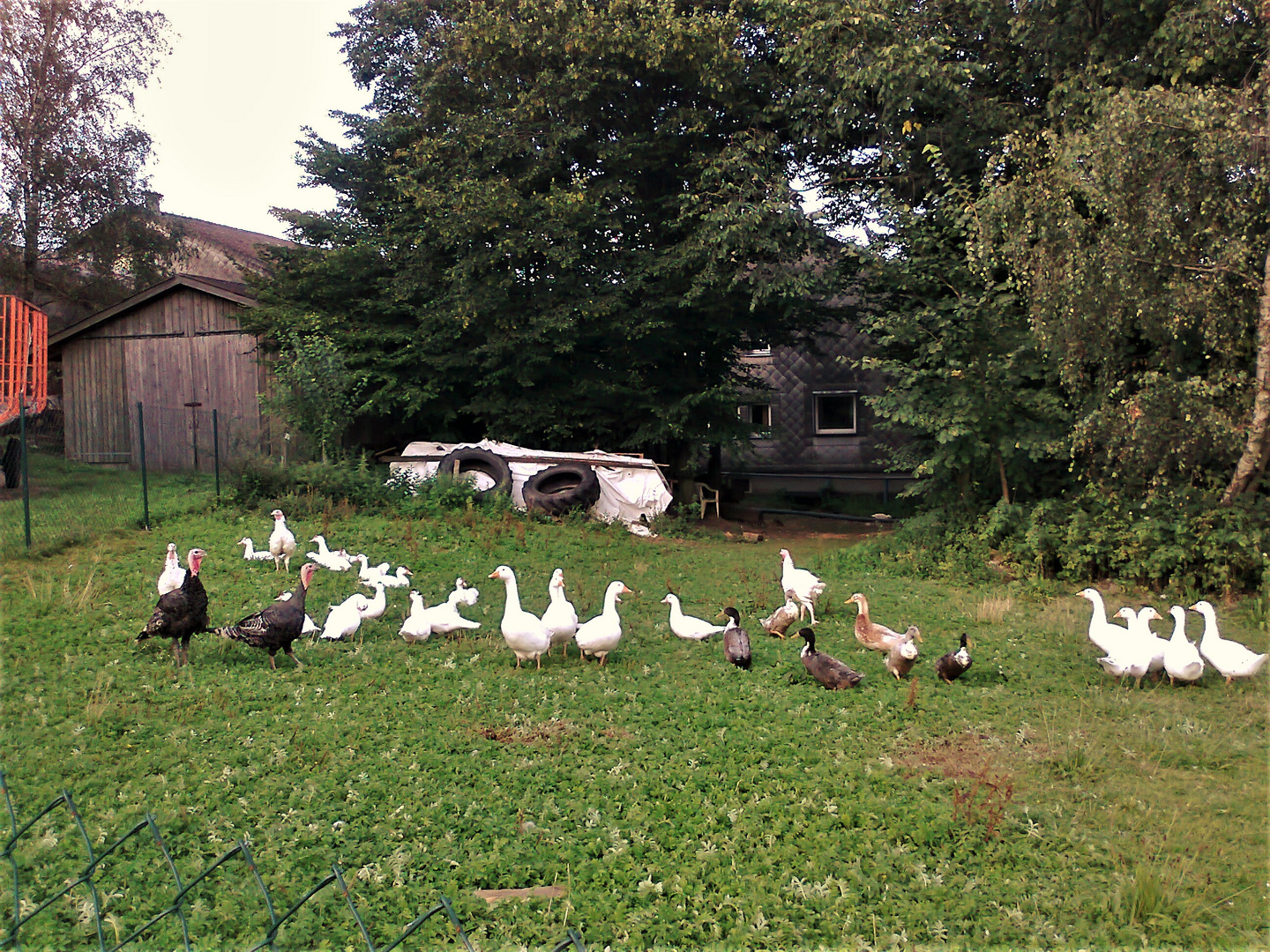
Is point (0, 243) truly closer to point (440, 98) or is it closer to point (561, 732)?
point (440, 98)

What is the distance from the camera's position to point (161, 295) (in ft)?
67.9

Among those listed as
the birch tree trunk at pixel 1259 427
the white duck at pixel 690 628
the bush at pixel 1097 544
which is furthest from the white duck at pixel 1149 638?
the birch tree trunk at pixel 1259 427

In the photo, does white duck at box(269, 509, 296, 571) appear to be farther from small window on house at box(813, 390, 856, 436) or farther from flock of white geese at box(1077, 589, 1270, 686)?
small window on house at box(813, 390, 856, 436)

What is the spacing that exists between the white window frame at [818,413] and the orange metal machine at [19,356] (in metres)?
20.3

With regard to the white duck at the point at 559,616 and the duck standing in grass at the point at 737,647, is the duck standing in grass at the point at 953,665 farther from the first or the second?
the white duck at the point at 559,616

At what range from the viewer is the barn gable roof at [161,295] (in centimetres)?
2002

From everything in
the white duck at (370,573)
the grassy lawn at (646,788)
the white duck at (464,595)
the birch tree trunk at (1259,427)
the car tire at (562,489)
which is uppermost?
the birch tree trunk at (1259,427)

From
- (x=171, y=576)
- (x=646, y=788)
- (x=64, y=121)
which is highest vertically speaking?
(x=64, y=121)

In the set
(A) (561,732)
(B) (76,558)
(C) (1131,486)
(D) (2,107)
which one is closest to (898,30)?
(C) (1131,486)

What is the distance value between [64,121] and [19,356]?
12358mm

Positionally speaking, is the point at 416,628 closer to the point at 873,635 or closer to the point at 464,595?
the point at 464,595

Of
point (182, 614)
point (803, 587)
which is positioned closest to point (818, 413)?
point (803, 587)

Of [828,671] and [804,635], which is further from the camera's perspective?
[804,635]

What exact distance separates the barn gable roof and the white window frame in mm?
16278
